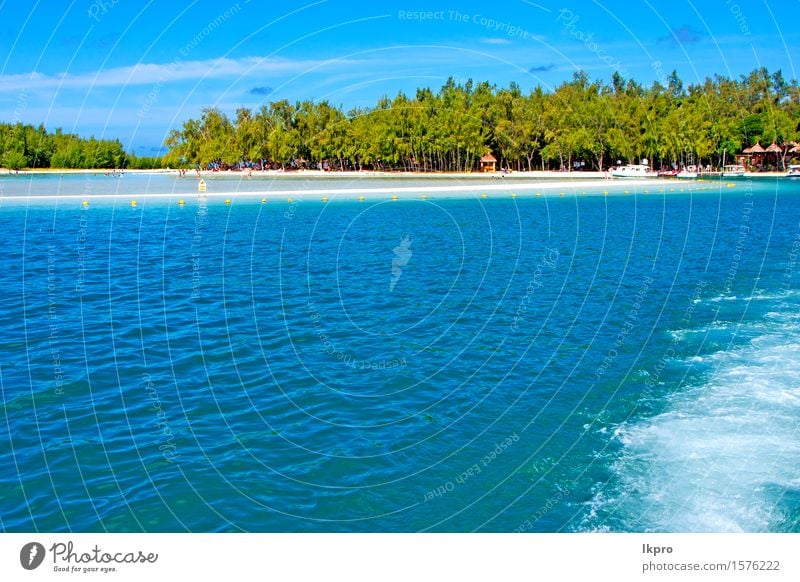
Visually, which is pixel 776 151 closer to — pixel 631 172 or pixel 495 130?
pixel 631 172

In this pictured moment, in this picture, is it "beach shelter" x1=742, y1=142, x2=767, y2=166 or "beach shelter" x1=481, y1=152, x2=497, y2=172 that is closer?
"beach shelter" x1=481, y1=152, x2=497, y2=172

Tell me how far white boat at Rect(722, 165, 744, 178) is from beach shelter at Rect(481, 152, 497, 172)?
171 ft

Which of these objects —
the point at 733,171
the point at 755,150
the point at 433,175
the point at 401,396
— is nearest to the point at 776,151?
the point at 755,150

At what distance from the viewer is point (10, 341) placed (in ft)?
78.4

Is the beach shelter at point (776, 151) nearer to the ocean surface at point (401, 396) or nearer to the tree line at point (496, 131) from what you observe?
the tree line at point (496, 131)

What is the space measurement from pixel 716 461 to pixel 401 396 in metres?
8.00

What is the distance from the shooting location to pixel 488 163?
16950 cm

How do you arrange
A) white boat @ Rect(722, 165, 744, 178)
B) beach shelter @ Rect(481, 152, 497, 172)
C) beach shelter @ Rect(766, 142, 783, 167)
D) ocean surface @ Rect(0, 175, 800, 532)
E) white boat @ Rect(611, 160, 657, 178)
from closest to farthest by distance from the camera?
ocean surface @ Rect(0, 175, 800, 532) < white boat @ Rect(611, 160, 657, 178) < white boat @ Rect(722, 165, 744, 178) < beach shelter @ Rect(481, 152, 497, 172) < beach shelter @ Rect(766, 142, 783, 167)

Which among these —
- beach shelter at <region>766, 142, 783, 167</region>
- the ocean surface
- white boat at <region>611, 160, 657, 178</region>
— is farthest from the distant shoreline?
the ocean surface

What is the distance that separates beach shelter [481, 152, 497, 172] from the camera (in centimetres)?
16625

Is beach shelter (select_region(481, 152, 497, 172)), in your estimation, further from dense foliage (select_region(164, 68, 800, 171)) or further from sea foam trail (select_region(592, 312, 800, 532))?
sea foam trail (select_region(592, 312, 800, 532))

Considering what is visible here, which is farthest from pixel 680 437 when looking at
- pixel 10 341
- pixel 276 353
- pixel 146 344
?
pixel 10 341

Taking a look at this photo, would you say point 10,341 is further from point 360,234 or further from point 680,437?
point 360,234

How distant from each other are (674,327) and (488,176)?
128635 mm
